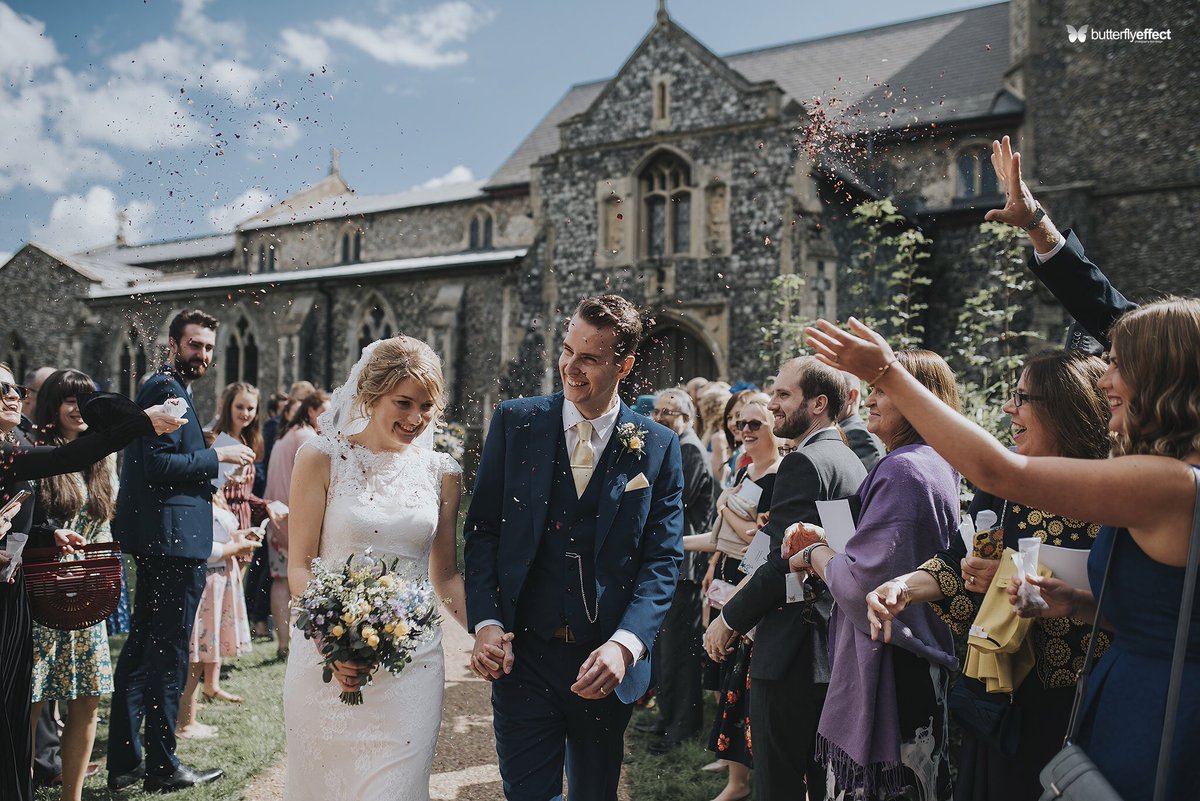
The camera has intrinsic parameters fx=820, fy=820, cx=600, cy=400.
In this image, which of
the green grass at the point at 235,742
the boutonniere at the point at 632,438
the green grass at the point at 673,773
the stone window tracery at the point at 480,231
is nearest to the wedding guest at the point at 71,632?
the green grass at the point at 235,742

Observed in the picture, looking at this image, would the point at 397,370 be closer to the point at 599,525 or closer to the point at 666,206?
the point at 599,525

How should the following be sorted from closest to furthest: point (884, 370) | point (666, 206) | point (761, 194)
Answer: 1. point (884, 370)
2. point (761, 194)
3. point (666, 206)

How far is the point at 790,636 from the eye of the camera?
3244mm

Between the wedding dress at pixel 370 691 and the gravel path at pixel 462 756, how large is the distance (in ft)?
5.82

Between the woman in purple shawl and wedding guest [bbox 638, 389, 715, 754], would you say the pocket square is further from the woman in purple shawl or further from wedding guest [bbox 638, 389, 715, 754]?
wedding guest [bbox 638, 389, 715, 754]

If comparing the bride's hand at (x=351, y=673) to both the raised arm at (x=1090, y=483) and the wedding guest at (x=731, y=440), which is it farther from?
the wedding guest at (x=731, y=440)

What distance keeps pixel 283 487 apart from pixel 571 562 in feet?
17.5

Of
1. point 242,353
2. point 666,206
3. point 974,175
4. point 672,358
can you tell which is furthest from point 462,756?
point 242,353

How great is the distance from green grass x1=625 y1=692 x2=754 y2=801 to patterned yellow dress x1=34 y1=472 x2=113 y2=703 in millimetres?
2803

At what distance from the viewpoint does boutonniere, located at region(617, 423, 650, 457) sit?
112 inches

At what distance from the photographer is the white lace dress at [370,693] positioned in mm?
2803

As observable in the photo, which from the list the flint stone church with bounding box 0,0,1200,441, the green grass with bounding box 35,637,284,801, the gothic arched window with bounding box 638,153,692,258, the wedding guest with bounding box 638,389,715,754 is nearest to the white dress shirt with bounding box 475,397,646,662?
the wedding guest with bounding box 638,389,715,754

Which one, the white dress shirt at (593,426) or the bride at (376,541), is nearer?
the bride at (376,541)

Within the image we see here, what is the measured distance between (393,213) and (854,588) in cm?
2450
